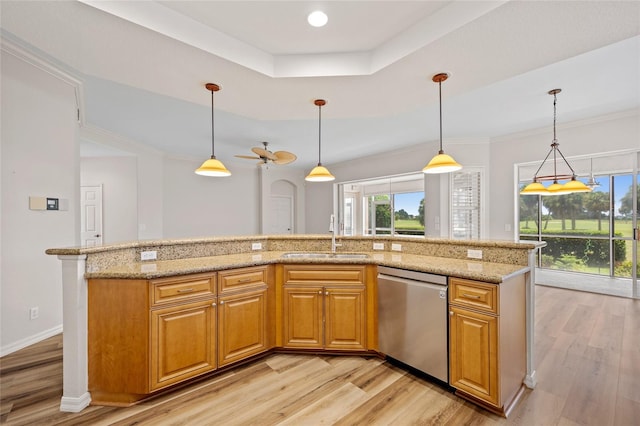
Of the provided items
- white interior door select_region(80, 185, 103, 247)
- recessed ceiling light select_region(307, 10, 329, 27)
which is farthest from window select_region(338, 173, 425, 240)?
white interior door select_region(80, 185, 103, 247)

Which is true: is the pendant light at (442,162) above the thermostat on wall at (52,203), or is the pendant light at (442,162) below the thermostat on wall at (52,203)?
above

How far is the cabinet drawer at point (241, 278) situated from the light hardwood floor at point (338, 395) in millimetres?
721

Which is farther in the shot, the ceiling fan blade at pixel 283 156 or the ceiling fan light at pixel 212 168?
the ceiling fan blade at pixel 283 156

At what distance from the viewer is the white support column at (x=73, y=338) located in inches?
72.6

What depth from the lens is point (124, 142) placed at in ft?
16.4

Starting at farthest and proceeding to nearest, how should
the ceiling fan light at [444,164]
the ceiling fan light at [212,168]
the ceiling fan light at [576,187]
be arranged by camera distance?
the ceiling fan light at [576,187] < the ceiling fan light at [212,168] < the ceiling fan light at [444,164]

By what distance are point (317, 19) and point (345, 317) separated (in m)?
2.45

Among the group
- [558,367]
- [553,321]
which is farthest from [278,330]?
[553,321]

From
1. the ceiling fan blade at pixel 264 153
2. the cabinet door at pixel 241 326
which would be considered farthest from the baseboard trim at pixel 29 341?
the ceiling fan blade at pixel 264 153

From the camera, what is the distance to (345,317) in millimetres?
2494

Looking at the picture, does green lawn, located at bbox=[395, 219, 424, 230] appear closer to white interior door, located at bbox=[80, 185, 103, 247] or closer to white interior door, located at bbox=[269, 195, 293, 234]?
white interior door, located at bbox=[269, 195, 293, 234]

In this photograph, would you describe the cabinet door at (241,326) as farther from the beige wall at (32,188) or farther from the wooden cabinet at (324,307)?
the beige wall at (32,188)

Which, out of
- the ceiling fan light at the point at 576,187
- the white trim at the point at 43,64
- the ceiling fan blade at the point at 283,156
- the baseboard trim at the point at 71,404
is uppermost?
the white trim at the point at 43,64

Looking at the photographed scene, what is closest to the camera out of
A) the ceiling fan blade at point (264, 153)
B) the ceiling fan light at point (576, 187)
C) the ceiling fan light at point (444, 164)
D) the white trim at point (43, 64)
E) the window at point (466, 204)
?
the ceiling fan light at point (444, 164)
